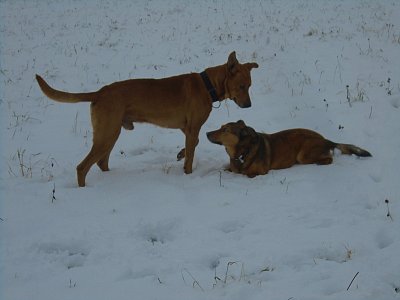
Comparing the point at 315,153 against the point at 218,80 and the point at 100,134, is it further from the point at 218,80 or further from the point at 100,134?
the point at 100,134

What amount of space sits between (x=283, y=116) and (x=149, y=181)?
358 centimetres

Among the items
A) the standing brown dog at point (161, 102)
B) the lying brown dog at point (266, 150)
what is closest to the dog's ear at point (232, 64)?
the standing brown dog at point (161, 102)

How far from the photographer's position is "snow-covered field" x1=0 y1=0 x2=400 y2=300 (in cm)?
384

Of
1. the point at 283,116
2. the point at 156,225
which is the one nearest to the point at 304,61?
the point at 283,116

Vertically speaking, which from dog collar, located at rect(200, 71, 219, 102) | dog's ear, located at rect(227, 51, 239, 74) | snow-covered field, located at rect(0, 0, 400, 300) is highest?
dog's ear, located at rect(227, 51, 239, 74)

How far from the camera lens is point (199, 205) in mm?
5371

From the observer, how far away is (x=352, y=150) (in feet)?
21.3

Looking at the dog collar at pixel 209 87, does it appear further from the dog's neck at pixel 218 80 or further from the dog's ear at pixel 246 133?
the dog's ear at pixel 246 133

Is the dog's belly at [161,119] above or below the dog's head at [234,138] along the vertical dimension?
above

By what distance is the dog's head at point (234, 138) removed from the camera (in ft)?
21.5

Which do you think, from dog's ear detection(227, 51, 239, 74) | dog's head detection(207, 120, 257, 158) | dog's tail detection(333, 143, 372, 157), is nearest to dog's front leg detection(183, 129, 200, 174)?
dog's head detection(207, 120, 257, 158)

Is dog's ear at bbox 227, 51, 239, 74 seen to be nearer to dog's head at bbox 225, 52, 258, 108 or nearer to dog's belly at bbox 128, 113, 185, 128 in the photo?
dog's head at bbox 225, 52, 258, 108

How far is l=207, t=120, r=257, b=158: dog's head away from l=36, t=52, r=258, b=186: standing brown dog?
396 mm

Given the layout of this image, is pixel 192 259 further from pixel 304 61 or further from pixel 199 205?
pixel 304 61
